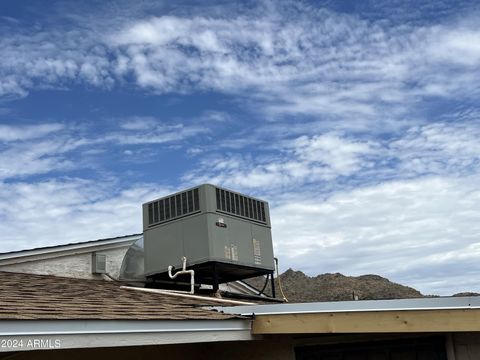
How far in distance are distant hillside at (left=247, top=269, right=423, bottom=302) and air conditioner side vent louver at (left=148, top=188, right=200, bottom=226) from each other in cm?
1138

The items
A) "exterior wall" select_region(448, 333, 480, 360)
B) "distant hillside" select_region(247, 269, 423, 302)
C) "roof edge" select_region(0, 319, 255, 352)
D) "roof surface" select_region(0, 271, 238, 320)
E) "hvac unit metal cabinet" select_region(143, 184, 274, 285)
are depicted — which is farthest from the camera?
"distant hillside" select_region(247, 269, 423, 302)

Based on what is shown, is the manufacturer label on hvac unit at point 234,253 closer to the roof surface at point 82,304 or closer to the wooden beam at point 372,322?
the roof surface at point 82,304

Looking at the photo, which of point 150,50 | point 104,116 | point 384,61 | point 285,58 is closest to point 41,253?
point 104,116

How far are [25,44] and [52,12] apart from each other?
94cm

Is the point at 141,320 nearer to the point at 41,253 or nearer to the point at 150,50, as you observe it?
the point at 41,253

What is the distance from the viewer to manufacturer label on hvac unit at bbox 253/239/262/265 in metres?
8.95

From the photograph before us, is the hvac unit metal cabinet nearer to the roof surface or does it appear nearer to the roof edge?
the roof surface

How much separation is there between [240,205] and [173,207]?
0.98 meters

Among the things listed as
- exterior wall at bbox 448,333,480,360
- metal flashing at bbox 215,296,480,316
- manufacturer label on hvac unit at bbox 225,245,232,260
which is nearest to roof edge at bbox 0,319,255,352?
metal flashing at bbox 215,296,480,316

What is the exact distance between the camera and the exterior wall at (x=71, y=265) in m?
8.70

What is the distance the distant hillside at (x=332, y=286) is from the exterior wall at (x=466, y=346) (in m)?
13.9

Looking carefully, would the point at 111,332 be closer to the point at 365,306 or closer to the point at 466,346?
the point at 365,306

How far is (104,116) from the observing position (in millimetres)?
11016

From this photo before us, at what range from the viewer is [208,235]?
8195mm
